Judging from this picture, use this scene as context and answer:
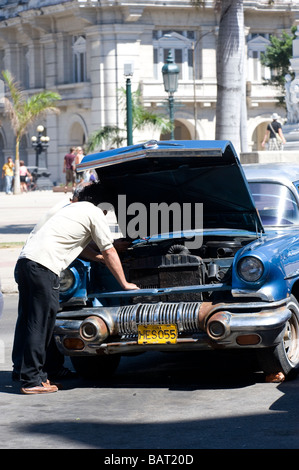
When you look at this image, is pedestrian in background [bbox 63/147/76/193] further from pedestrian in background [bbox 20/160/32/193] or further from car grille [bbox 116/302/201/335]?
car grille [bbox 116/302/201/335]

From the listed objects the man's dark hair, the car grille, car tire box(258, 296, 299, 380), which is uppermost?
the man's dark hair

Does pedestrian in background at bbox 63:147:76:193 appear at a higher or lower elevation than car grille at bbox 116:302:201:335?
lower

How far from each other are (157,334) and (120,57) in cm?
4258

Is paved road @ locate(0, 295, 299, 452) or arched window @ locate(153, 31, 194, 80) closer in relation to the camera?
paved road @ locate(0, 295, 299, 452)

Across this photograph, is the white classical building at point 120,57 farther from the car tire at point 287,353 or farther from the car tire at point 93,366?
the car tire at point 287,353

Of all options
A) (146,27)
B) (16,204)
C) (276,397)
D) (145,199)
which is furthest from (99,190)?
(146,27)

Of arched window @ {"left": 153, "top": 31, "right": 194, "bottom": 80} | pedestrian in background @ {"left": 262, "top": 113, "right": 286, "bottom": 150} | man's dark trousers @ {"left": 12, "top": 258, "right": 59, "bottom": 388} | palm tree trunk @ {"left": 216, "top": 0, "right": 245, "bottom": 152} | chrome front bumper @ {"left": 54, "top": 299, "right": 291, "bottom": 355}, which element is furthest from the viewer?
arched window @ {"left": 153, "top": 31, "right": 194, "bottom": 80}

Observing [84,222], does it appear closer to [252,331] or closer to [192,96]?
[252,331]

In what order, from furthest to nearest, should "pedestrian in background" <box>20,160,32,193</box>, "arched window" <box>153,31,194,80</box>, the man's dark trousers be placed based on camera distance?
"arched window" <box>153,31,194,80</box> → "pedestrian in background" <box>20,160,32,193</box> → the man's dark trousers

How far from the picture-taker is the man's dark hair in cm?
857

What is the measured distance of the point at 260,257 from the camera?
25.9 feet

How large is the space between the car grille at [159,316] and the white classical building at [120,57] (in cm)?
4061

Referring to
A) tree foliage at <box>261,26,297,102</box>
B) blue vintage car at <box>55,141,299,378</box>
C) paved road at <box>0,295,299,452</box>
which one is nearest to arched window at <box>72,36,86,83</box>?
tree foliage at <box>261,26,297,102</box>

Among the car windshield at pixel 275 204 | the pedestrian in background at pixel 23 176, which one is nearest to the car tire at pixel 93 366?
the car windshield at pixel 275 204
